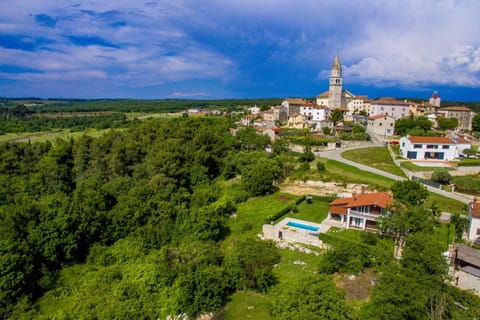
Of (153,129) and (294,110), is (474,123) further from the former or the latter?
(153,129)

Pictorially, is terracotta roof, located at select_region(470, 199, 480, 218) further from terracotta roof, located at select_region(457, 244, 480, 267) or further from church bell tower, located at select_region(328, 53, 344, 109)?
church bell tower, located at select_region(328, 53, 344, 109)

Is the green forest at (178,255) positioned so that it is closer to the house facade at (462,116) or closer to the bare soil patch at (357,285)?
the bare soil patch at (357,285)

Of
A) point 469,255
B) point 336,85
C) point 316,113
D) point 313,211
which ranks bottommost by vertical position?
point 313,211

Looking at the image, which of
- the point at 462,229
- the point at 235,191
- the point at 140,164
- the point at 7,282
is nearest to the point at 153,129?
the point at 140,164

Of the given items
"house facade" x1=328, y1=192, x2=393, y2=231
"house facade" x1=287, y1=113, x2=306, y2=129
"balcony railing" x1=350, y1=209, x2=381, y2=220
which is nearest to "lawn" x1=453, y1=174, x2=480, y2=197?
"house facade" x1=328, y1=192, x2=393, y2=231

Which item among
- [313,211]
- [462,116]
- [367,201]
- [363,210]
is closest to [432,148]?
[313,211]

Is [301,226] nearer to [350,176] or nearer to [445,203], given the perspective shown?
[350,176]
